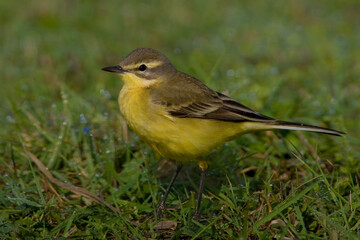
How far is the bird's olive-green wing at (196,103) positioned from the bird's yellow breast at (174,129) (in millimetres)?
67

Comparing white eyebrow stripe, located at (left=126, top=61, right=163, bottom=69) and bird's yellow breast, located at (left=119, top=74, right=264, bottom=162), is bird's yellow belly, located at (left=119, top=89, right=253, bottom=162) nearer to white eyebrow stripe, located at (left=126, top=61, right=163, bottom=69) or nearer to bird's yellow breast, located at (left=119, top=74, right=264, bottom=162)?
bird's yellow breast, located at (left=119, top=74, right=264, bottom=162)

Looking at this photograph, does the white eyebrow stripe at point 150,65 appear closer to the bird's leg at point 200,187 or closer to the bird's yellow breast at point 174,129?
the bird's yellow breast at point 174,129

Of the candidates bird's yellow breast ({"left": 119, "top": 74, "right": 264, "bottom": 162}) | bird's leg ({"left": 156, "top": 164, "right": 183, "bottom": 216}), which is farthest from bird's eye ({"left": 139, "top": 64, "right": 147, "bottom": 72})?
bird's leg ({"left": 156, "top": 164, "right": 183, "bottom": 216})

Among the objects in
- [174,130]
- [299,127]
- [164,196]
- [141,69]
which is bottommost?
[164,196]

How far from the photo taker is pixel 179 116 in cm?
505

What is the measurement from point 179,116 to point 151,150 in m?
1.05

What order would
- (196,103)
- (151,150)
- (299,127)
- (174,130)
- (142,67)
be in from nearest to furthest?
(299,127)
(174,130)
(196,103)
(142,67)
(151,150)

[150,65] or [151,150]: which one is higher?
[150,65]

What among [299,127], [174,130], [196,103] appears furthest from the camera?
[196,103]

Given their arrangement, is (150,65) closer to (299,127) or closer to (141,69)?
(141,69)

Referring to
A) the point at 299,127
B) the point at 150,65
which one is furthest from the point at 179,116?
the point at 299,127

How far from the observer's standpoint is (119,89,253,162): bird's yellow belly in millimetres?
4867

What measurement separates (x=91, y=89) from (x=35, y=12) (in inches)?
159

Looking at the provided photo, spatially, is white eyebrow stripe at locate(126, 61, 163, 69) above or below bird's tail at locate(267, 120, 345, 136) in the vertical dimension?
above
